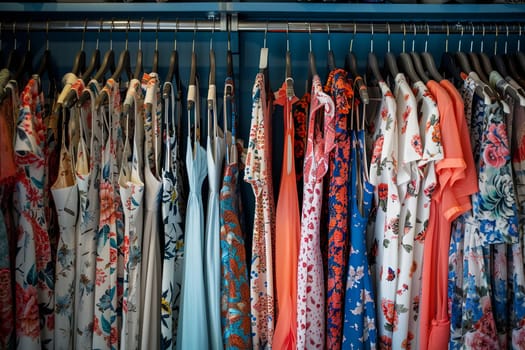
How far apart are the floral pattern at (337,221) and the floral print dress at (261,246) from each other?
0.52ft

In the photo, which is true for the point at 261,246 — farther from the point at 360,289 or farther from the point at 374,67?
the point at 374,67

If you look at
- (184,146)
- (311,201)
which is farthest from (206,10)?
(311,201)

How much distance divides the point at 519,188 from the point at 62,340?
4.15 ft

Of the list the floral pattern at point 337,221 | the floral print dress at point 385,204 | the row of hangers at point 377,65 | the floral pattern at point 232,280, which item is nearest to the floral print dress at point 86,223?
the row of hangers at point 377,65

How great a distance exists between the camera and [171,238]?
1217 mm

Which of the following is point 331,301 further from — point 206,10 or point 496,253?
point 206,10

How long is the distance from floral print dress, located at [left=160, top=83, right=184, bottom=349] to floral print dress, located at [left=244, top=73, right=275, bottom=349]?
0.21 meters

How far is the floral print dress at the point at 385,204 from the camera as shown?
1157 millimetres

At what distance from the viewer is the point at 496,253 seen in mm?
1183

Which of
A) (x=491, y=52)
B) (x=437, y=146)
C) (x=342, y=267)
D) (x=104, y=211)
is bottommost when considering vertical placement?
(x=342, y=267)

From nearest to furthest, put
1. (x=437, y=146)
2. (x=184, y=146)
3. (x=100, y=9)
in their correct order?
1. (x=437, y=146)
2. (x=100, y=9)
3. (x=184, y=146)

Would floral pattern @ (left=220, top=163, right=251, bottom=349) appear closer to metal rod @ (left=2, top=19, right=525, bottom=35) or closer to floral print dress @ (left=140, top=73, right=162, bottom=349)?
floral print dress @ (left=140, top=73, right=162, bottom=349)

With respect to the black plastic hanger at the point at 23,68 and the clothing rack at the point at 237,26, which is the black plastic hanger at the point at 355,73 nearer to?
the clothing rack at the point at 237,26

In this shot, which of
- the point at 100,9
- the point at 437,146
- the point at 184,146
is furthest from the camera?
the point at 184,146
